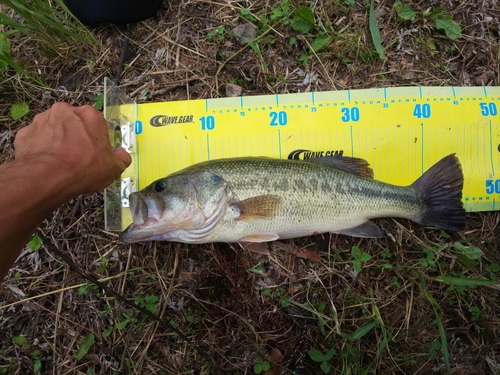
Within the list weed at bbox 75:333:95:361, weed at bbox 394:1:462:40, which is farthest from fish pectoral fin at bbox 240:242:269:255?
weed at bbox 394:1:462:40

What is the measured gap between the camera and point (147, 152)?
11.1ft

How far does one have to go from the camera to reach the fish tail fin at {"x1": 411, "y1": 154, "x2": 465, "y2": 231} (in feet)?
10.1

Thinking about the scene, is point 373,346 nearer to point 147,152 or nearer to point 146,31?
point 147,152

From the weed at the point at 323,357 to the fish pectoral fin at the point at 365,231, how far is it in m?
1.02

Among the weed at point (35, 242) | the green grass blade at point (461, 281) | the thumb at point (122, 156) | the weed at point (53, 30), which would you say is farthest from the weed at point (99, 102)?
the green grass blade at point (461, 281)

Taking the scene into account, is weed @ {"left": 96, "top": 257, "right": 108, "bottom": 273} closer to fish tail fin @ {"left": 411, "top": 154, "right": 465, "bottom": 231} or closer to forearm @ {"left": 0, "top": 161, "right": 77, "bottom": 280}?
forearm @ {"left": 0, "top": 161, "right": 77, "bottom": 280}

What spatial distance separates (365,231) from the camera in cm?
309

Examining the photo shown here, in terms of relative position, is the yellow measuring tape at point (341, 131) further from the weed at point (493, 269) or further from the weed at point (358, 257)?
the weed at point (358, 257)

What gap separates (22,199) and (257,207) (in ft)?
5.14

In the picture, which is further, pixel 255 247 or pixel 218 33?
pixel 218 33

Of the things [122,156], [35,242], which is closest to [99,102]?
[122,156]

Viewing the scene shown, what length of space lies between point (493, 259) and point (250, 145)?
8.13 ft

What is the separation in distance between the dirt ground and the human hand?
3.13 ft

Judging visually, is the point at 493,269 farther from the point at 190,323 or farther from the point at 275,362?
the point at 190,323
